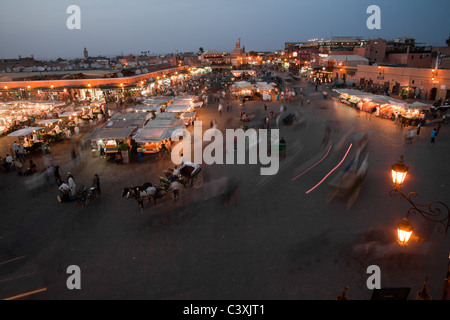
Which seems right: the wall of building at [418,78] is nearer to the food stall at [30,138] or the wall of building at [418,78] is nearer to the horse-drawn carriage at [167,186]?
the horse-drawn carriage at [167,186]

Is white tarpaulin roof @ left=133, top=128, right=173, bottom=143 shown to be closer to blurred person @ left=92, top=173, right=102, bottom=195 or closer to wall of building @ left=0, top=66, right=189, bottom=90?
blurred person @ left=92, top=173, right=102, bottom=195

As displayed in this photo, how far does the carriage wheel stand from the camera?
11.2 meters

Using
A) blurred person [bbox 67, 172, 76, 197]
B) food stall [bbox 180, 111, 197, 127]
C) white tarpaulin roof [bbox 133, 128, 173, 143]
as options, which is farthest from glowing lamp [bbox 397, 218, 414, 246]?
food stall [bbox 180, 111, 197, 127]

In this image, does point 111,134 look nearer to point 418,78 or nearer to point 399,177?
point 399,177

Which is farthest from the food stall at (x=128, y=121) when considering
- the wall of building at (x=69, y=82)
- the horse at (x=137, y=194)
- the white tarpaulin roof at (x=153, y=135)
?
the wall of building at (x=69, y=82)

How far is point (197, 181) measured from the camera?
11617 millimetres

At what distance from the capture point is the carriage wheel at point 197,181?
36.9 ft

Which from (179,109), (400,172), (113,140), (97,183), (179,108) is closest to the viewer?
(400,172)

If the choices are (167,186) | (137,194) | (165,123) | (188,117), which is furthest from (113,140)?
(188,117)

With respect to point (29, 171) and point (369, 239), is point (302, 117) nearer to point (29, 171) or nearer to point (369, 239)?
point (369, 239)

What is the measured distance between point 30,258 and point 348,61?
49.6m

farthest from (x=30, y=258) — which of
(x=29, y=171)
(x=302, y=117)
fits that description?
(x=302, y=117)

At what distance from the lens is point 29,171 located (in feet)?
42.7

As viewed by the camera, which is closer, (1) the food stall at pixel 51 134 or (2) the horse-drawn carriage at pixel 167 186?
(2) the horse-drawn carriage at pixel 167 186
